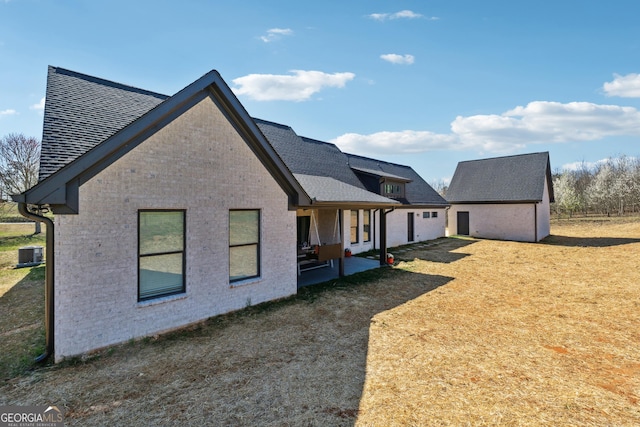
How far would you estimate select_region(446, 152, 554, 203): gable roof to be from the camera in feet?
81.1

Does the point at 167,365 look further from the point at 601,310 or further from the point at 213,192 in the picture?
the point at 601,310

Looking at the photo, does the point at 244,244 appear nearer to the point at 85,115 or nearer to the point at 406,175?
the point at 85,115

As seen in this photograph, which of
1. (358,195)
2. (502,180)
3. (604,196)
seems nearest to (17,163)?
(358,195)

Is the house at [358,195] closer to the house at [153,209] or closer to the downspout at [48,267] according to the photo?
the house at [153,209]

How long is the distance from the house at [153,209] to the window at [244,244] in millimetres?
28

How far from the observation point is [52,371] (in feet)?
17.0

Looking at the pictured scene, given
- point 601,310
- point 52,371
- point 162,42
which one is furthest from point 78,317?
point 601,310

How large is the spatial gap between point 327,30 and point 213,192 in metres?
7.72

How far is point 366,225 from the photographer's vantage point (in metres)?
18.3

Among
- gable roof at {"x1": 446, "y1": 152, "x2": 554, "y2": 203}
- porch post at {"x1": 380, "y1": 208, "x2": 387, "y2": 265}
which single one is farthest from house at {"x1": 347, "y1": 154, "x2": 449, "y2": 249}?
porch post at {"x1": 380, "y1": 208, "x2": 387, "y2": 265}

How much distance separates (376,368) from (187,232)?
4.86m

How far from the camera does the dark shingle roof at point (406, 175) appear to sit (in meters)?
22.0

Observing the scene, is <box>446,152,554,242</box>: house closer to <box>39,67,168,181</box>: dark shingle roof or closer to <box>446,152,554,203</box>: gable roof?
<box>446,152,554,203</box>: gable roof

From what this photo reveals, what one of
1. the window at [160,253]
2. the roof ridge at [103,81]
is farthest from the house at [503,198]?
the window at [160,253]
